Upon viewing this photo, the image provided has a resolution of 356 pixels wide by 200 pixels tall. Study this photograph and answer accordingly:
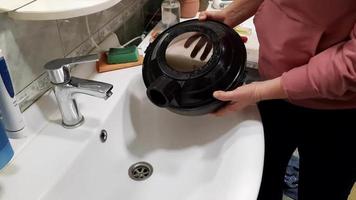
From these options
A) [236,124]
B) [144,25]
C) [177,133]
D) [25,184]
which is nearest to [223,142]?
[236,124]

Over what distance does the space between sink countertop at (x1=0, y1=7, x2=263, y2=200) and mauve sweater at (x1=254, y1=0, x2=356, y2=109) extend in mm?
368

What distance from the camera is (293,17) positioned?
670 mm

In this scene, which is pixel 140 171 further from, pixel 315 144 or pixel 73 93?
pixel 315 144

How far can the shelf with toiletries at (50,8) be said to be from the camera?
592 mm

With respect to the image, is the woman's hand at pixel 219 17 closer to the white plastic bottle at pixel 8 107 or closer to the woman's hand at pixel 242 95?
the woman's hand at pixel 242 95

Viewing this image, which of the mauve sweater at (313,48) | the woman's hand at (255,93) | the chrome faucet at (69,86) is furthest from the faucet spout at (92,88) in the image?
the mauve sweater at (313,48)

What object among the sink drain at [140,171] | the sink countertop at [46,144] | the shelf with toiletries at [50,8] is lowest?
the sink drain at [140,171]

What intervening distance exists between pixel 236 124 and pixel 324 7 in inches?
11.4

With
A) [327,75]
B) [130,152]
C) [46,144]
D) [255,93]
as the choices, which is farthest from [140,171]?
[327,75]

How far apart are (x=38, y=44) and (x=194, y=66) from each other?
1.08 ft

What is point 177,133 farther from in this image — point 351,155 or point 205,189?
point 351,155

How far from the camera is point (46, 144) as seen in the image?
70cm

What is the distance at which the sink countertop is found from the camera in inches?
23.7

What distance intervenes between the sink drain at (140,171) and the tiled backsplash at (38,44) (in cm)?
27
